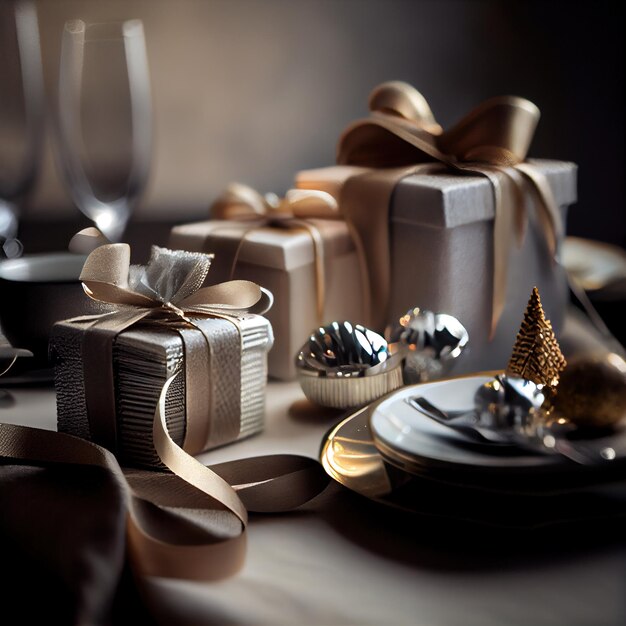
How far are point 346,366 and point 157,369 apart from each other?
11 centimetres

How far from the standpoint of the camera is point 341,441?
0.43 metres

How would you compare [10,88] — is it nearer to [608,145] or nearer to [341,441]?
[341,441]

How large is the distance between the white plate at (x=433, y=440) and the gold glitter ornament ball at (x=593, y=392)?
33 millimetres

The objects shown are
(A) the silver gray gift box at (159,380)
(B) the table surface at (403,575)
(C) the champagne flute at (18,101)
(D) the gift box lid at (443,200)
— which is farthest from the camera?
(C) the champagne flute at (18,101)

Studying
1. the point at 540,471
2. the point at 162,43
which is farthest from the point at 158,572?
the point at 162,43

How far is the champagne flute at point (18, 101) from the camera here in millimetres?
677

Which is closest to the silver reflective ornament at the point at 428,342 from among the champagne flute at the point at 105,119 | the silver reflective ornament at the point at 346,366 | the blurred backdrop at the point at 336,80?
the silver reflective ornament at the point at 346,366

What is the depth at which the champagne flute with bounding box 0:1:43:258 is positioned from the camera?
677 mm

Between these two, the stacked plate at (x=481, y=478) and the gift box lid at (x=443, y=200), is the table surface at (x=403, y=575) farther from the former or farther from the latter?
the gift box lid at (x=443, y=200)

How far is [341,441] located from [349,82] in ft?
2.48

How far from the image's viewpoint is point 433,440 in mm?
379

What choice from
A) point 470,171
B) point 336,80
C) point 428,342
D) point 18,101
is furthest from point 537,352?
point 336,80

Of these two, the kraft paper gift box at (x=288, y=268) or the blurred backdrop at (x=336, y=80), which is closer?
the kraft paper gift box at (x=288, y=268)

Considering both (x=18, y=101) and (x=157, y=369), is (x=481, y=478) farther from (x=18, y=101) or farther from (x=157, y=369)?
(x=18, y=101)
